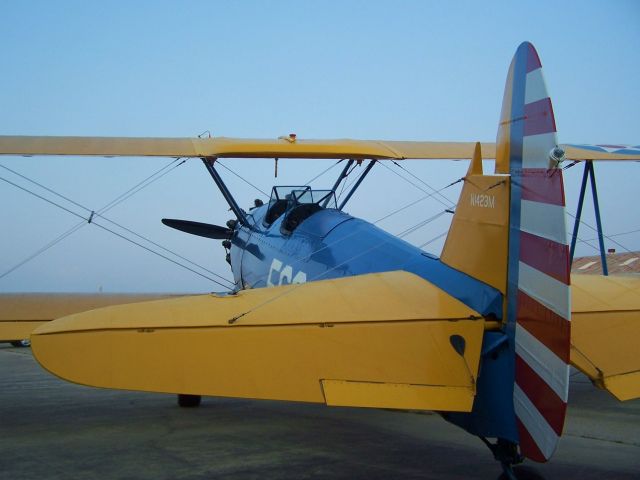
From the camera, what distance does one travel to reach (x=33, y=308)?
7.22m

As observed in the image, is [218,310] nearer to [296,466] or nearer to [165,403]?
[296,466]

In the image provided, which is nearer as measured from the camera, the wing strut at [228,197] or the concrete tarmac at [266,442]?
the concrete tarmac at [266,442]

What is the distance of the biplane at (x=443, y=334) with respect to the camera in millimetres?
3455

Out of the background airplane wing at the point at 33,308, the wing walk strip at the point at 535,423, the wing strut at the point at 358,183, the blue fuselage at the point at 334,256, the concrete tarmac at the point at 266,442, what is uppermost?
the wing strut at the point at 358,183

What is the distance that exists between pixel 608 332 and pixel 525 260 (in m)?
1.54

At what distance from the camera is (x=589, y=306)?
16.6ft

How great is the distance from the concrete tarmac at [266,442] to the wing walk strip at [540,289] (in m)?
0.77

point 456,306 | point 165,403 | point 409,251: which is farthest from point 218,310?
point 165,403

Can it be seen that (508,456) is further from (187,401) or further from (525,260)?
(187,401)

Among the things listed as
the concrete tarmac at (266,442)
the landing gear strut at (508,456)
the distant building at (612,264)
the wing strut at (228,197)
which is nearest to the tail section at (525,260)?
the landing gear strut at (508,456)

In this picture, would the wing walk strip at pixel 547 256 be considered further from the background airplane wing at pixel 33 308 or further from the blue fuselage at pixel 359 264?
the background airplane wing at pixel 33 308

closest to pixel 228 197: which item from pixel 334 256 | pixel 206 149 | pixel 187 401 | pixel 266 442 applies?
pixel 206 149

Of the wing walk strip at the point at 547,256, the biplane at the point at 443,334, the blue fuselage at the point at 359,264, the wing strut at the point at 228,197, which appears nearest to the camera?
the wing walk strip at the point at 547,256

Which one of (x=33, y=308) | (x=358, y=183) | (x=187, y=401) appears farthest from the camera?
(x=358, y=183)
